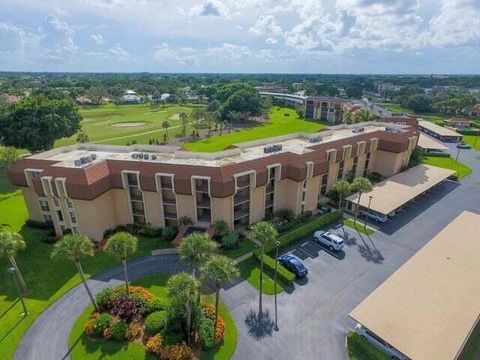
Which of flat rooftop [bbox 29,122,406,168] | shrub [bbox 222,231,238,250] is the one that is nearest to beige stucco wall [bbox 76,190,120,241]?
flat rooftop [bbox 29,122,406,168]

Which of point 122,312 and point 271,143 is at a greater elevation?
point 271,143

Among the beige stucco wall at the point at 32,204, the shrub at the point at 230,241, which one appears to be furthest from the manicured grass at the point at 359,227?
the beige stucco wall at the point at 32,204

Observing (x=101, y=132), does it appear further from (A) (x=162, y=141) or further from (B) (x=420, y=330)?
(B) (x=420, y=330)

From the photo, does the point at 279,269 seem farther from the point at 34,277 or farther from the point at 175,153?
the point at 34,277

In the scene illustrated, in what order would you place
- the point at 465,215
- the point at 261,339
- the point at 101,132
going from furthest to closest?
the point at 101,132 < the point at 465,215 < the point at 261,339

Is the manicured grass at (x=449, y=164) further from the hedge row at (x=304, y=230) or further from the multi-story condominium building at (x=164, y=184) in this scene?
the hedge row at (x=304, y=230)

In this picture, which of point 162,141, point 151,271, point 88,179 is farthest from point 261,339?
point 162,141
